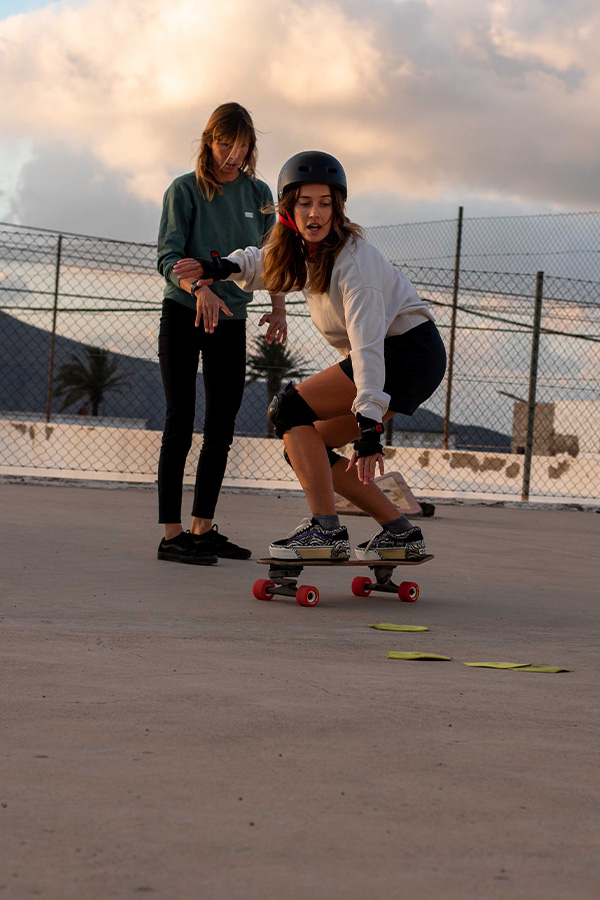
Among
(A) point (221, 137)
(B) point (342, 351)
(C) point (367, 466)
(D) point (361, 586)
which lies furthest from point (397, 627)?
(A) point (221, 137)

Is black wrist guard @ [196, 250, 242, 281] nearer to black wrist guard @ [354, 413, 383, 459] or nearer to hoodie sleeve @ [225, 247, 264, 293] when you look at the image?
hoodie sleeve @ [225, 247, 264, 293]

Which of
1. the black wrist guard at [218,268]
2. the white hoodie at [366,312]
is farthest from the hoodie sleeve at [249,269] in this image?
the white hoodie at [366,312]

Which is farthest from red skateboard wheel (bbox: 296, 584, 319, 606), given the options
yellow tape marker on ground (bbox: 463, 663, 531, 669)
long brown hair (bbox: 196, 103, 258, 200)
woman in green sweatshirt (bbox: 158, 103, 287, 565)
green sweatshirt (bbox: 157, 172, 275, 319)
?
long brown hair (bbox: 196, 103, 258, 200)

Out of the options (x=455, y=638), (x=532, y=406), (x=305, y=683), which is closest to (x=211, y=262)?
(x=455, y=638)

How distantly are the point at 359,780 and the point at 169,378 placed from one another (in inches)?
129

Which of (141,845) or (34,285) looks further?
(34,285)

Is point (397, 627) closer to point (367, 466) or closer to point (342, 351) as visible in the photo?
point (367, 466)

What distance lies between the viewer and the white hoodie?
3.54m

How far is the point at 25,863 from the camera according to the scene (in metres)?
1.27

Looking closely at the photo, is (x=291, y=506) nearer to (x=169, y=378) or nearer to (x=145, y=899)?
(x=169, y=378)

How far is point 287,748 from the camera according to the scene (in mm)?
1789

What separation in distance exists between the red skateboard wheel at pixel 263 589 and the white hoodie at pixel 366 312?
67cm

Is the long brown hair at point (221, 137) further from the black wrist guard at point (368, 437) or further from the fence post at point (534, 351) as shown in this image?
the fence post at point (534, 351)

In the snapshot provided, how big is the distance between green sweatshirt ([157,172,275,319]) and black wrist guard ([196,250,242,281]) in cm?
64
